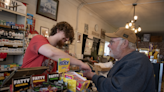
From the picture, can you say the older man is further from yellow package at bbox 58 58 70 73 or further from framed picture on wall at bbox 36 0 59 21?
framed picture on wall at bbox 36 0 59 21

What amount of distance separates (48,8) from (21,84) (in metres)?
3.29

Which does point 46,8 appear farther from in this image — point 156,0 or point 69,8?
point 156,0

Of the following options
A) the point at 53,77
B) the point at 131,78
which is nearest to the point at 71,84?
the point at 53,77

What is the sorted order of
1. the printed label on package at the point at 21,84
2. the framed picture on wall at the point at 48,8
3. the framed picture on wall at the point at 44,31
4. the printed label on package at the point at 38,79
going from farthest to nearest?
the framed picture on wall at the point at 44,31, the framed picture on wall at the point at 48,8, the printed label on package at the point at 38,79, the printed label on package at the point at 21,84

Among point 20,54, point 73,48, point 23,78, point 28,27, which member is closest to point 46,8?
point 28,27

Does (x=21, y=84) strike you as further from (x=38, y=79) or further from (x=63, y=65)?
(x=63, y=65)

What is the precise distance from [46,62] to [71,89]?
0.53 m

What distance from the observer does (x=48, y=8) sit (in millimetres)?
3686

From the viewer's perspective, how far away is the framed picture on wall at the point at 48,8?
3.41 metres

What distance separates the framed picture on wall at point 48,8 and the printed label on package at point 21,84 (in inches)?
115

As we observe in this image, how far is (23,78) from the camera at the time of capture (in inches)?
31.8

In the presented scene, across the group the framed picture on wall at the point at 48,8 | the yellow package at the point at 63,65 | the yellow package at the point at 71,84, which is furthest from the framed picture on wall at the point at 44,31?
the yellow package at the point at 71,84

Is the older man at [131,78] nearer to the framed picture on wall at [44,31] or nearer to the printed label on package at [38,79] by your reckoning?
the printed label on package at [38,79]

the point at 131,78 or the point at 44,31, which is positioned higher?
the point at 44,31
